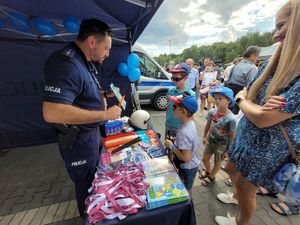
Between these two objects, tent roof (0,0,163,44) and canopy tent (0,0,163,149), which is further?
A: canopy tent (0,0,163,149)

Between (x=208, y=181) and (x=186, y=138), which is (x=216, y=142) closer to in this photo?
(x=208, y=181)

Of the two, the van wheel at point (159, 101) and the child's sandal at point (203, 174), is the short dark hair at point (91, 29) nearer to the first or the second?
the child's sandal at point (203, 174)

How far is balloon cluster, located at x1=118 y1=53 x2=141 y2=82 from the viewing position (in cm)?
411

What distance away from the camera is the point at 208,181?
8.47ft

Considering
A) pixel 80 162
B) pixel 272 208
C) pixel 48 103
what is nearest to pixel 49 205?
pixel 80 162

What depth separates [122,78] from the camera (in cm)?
450

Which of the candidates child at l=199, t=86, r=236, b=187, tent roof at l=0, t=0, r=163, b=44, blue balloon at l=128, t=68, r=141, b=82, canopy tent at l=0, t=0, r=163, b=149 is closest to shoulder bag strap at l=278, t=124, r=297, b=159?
child at l=199, t=86, r=236, b=187

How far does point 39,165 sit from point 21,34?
265 centimetres

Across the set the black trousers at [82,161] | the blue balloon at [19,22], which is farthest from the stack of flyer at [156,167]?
the blue balloon at [19,22]

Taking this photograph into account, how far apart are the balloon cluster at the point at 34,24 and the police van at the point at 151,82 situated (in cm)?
309

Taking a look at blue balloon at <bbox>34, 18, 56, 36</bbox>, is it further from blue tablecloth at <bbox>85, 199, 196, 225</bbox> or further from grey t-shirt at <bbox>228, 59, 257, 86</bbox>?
grey t-shirt at <bbox>228, 59, 257, 86</bbox>

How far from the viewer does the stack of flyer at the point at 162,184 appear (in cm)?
112

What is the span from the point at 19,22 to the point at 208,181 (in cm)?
430

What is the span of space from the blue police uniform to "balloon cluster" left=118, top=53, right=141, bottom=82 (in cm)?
271
